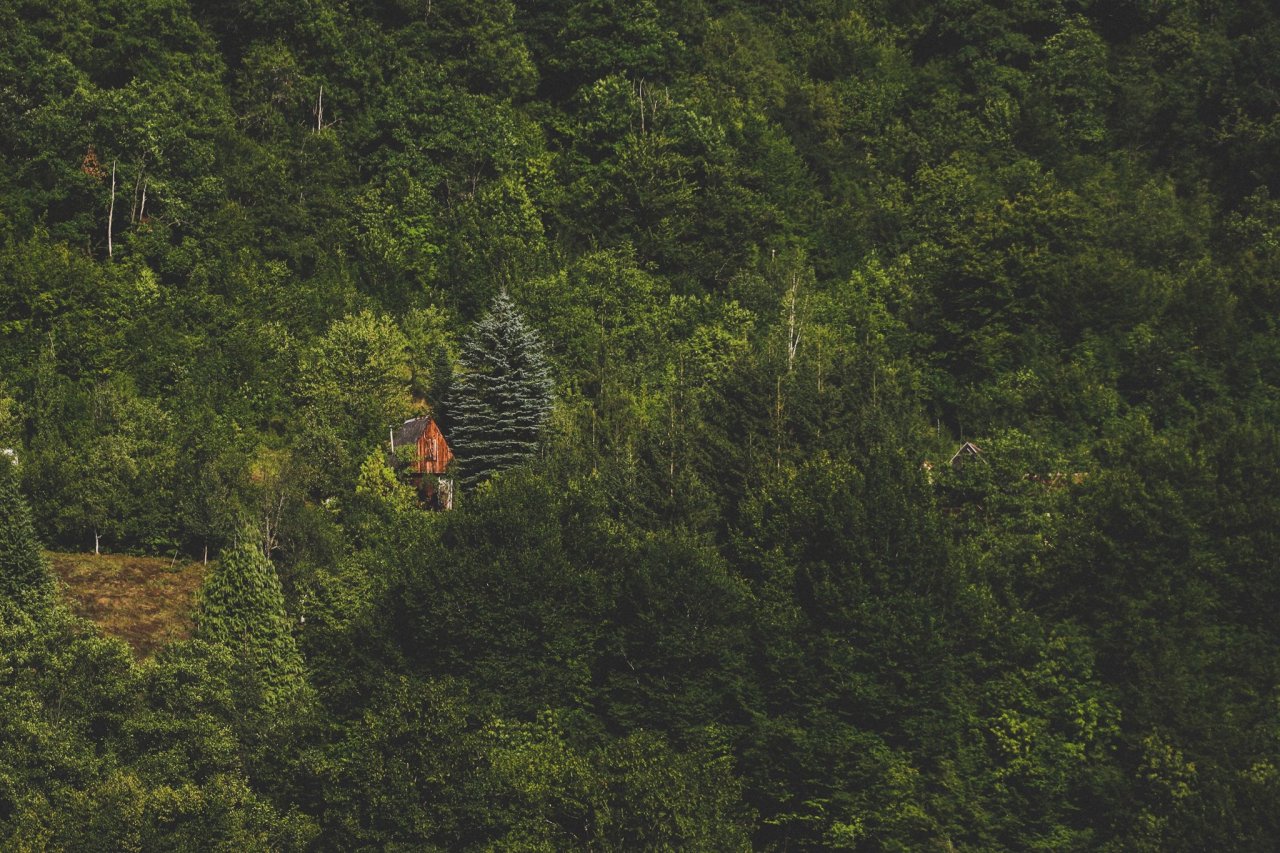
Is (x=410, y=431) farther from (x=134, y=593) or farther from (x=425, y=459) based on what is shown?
(x=134, y=593)

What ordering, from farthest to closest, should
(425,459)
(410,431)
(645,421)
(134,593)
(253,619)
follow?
(410,431), (425,459), (645,421), (134,593), (253,619)

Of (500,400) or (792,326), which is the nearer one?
(500,400)

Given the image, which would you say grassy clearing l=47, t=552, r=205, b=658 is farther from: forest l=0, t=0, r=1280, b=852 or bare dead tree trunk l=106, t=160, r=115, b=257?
bare dead tree trunk l=106, t=160, r=115, b=257

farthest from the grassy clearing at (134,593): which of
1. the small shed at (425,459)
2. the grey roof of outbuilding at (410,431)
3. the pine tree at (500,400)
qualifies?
the pine tree at (500,400)

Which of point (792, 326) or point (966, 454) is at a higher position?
point (792, 326)

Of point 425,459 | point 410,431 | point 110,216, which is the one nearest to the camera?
point 425,459

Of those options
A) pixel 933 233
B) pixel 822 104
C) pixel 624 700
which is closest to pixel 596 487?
pixel 624 700

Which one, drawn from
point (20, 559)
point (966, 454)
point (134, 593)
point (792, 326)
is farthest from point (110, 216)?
point (966, 454)
